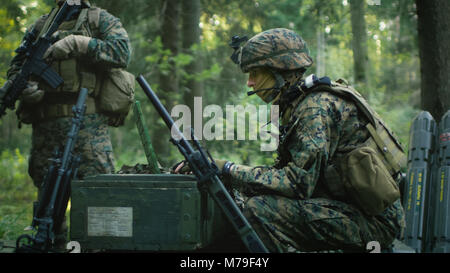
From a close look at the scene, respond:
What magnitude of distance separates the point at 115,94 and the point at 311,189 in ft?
8.38

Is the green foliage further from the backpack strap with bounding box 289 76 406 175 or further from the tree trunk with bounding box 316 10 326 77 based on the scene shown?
the tree trunk with bounding box 316 10 326 77

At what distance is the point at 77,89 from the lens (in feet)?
14.3

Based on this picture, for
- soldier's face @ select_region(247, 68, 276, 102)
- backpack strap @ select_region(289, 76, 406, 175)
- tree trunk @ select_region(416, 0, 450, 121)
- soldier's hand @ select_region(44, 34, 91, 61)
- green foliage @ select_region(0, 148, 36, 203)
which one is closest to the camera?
backpack strap @ select_region(289, 76, 406, 175)

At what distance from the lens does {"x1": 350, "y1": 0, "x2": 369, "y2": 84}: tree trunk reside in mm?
9023

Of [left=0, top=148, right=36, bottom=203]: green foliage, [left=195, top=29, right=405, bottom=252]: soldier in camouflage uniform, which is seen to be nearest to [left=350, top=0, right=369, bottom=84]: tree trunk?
[left=195, top=29, right=405, bottom=252]: soldier in camouflage uniform

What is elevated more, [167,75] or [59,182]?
[167,75]

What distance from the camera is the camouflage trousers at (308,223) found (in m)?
2.77

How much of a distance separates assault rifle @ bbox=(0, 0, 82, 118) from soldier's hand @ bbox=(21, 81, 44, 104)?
0.05 metres

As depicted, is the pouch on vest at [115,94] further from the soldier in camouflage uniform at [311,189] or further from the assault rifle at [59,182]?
the soldier in camouflage uniform at [311,189]

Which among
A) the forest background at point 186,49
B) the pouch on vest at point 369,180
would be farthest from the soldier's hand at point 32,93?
the pouch on vest at point 369,180

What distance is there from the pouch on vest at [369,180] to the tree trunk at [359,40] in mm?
6638

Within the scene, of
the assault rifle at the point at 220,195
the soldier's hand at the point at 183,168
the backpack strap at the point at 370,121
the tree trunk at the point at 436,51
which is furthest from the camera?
the tree trunk at the point at 436,51

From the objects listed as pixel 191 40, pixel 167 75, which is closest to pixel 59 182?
pixel 167 75

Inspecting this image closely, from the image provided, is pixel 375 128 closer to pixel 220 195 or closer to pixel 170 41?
pixel 220 195
